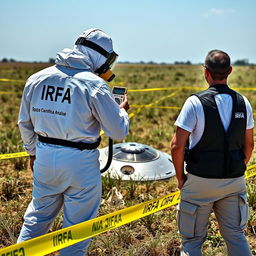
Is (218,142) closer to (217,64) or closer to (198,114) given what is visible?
(198,114)

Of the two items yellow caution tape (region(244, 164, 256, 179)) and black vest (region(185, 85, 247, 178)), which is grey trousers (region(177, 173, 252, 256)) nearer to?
black vest (region(185, 85, 247, 178))

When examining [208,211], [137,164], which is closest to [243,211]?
[208,211]

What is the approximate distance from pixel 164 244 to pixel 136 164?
2090 millimetres

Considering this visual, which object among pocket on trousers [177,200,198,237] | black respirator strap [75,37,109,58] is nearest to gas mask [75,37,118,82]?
black respirator strap [75,37,109,58]

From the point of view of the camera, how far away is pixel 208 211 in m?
2.82

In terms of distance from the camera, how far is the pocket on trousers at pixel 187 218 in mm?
2781

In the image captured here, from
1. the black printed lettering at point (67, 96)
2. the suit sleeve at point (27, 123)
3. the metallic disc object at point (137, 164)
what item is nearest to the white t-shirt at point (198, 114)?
the black printed lettering at point (67, 96)

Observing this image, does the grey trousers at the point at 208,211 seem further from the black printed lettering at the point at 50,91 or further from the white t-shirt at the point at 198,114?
the black printed lettering at the point at 50,91

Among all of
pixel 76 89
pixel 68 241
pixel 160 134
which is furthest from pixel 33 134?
pixel 160 134

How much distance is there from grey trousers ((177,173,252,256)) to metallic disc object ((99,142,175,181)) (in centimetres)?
230

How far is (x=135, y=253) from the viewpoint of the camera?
3.43m

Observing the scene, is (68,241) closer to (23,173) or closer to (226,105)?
(226,105)

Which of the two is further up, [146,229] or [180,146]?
[180,146]

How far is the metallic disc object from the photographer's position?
17.8 ft
